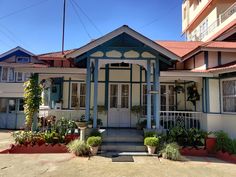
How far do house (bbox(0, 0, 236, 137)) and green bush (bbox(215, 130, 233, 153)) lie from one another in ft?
1.96

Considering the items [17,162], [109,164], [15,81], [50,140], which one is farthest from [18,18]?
[109,164]

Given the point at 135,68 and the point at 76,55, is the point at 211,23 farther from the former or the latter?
the point at 76,55

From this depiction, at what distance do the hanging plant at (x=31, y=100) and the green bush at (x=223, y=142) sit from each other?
7937 millimetres

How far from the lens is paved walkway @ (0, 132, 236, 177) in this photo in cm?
591

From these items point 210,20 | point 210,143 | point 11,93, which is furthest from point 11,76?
point 210,20

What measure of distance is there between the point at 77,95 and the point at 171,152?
251 inches

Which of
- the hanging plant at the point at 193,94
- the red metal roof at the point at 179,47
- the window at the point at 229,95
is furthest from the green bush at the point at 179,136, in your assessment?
the red metal roof at the point at 179,47

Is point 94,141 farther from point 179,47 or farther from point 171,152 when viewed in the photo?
point 179,47

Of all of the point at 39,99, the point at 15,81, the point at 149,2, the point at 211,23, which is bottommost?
the point at 39,99

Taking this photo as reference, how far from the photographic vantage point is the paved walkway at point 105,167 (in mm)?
5910

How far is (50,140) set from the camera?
→ 27.6 feet

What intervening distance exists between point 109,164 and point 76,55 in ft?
15.4

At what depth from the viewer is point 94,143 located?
25.0ft

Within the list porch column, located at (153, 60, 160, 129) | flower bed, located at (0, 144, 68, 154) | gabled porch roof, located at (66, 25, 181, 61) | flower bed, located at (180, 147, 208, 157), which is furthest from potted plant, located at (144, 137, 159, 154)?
gabled porch roof, located at (66, 25, 181, 61)
